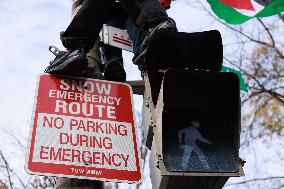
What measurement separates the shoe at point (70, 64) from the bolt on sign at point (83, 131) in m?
0.05

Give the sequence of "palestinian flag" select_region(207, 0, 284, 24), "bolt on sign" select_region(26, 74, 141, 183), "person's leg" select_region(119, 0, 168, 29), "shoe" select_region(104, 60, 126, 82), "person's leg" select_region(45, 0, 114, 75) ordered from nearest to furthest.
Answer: "bolt on sign" select_region(26, 74, 141, 183) → "person's leg" select_region(45, 0, 114, 75) → "person's leg" select_region(119, 0, 168, 29) → "shoe" select_region(104, 60, 126, 82) → "palestinian flag" select_region(207, 0, 284, 24)

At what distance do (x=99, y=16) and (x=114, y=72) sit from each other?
50 cm

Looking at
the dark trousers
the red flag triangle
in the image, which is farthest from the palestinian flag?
the dark trousers

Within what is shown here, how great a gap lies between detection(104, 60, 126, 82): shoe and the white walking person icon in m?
0.89

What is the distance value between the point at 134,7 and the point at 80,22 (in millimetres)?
428

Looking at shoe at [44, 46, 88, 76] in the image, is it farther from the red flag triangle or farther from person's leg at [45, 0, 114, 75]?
the red flag triangle

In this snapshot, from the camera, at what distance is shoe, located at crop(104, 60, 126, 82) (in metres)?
3.57

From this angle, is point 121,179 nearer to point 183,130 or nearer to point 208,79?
point 183,130

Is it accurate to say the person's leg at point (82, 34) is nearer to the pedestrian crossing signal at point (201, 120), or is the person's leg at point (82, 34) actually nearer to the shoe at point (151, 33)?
the shoe at point (151, 33)

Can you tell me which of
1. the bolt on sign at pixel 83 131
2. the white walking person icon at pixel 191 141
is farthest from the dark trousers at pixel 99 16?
the white walking person icon at pixel 191 141

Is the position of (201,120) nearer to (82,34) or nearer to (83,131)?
(83,131)

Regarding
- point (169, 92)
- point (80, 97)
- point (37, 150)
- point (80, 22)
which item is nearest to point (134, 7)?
point (80, 22)

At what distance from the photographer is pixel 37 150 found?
8.98 feet

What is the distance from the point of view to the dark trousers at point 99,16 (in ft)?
11.5
